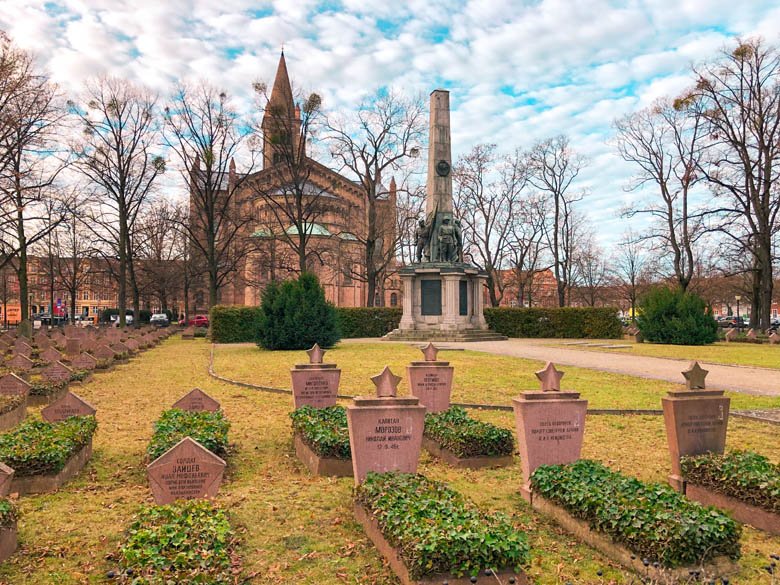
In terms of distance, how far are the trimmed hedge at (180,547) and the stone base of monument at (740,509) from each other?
12.8ft

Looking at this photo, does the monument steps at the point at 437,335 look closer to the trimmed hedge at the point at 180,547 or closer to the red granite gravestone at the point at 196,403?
the red granite gravestone at the point at 196,403

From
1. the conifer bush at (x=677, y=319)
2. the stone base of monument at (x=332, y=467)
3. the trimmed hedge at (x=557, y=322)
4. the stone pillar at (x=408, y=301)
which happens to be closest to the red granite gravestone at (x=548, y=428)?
the stone base of monument at (x=332, y=467)

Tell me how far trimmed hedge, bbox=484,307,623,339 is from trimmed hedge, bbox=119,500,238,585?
103 ft

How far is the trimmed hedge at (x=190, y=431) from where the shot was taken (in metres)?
6.68

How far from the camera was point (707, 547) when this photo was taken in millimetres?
4156

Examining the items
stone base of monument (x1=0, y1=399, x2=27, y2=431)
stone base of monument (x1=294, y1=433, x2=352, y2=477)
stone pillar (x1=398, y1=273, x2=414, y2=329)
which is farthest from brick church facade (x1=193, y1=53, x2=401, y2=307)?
stone base of monument (x1=294, y1=433, x2=352, y2=477)

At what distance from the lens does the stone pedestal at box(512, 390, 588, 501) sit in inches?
235

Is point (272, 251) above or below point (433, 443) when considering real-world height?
above

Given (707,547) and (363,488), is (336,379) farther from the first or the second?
(707,547)

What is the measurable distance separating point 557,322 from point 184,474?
3254 centimetres

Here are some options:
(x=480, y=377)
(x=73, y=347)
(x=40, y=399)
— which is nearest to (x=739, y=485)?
(x=480, y=377)

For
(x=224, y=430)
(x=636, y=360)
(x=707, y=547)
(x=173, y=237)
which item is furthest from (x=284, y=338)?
(x=173, y=237)

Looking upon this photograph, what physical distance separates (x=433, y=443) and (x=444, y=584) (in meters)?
4.18

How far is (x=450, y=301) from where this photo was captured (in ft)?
92.7
